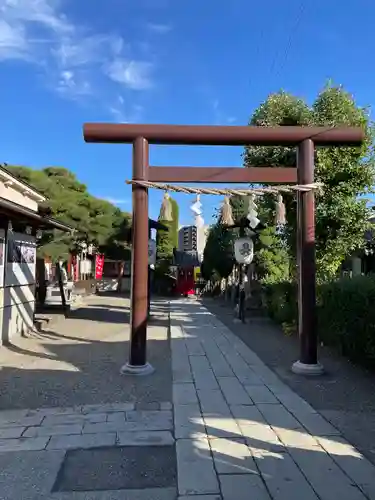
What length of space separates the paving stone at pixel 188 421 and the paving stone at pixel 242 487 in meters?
0.89

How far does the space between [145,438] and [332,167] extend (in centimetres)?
768

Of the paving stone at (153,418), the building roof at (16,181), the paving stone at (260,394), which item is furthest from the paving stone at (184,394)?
the building roof at (16,181)

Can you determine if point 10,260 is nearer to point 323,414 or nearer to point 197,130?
point 197,130

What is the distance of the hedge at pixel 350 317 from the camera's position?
5.88m

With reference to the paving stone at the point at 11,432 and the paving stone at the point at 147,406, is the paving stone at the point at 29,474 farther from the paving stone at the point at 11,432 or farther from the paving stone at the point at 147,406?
the paving stone at the point at 147,406

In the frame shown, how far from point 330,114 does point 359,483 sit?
866 centimetres

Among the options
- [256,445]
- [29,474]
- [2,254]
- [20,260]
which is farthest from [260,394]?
[20,260]

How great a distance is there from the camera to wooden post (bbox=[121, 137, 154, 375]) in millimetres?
6531

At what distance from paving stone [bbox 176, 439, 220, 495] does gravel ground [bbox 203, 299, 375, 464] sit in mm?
1318

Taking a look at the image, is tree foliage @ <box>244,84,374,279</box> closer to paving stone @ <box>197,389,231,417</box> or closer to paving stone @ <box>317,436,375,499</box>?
paving stone @ <box>197,389,231,417</box>

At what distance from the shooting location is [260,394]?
5438mm

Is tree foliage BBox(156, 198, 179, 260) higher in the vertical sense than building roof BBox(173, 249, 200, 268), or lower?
higher

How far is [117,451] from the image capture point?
3709 millimetres

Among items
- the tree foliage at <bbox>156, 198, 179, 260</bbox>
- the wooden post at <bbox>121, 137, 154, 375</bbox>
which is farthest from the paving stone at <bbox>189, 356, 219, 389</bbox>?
the tree foliage at <bbox>156, 198, 179, 260</bbox>
